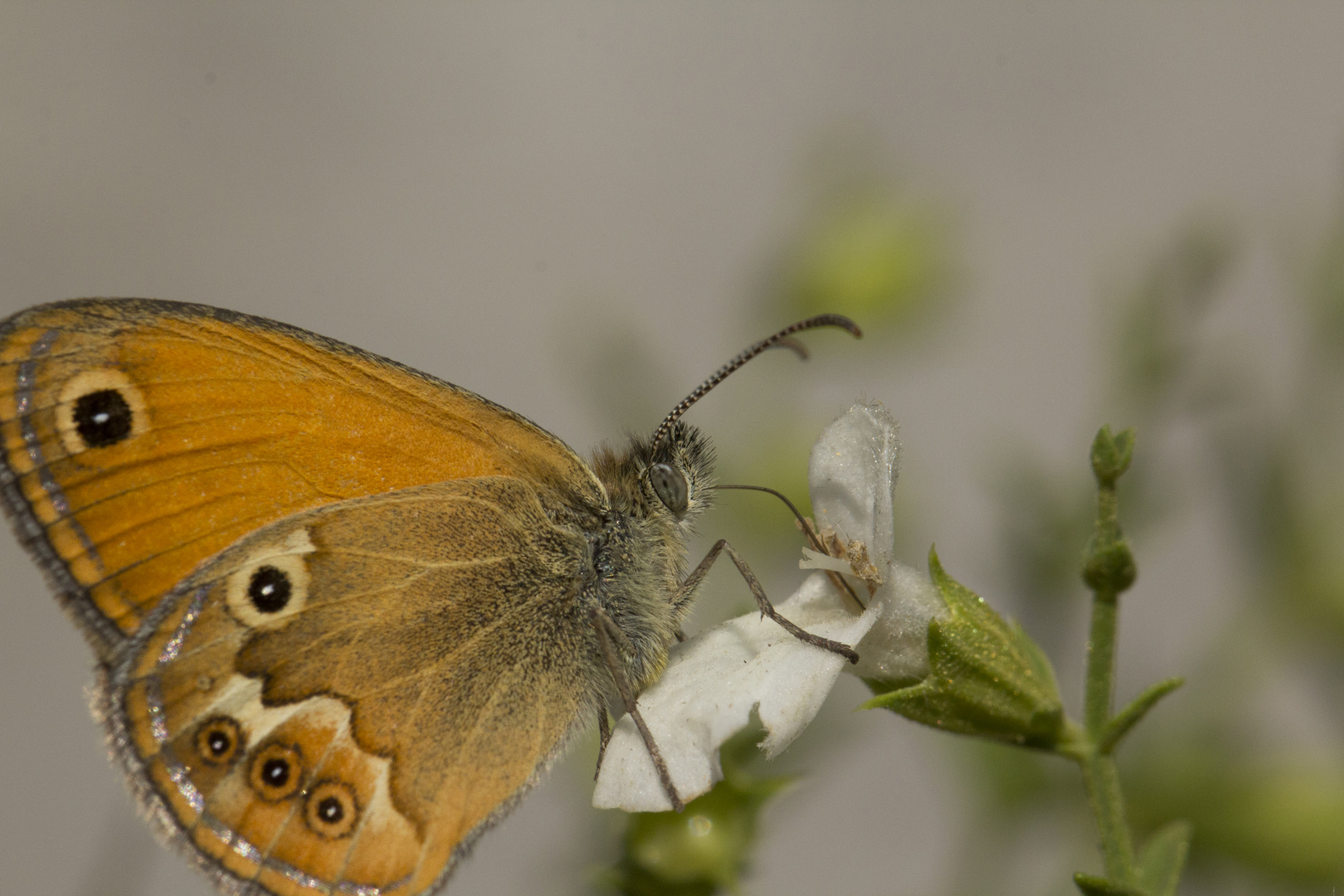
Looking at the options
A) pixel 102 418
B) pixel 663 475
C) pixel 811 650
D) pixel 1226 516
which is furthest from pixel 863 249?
pixel 102 418

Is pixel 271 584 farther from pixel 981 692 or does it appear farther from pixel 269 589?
pixel 981 692

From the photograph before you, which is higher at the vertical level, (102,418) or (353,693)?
(102,418)

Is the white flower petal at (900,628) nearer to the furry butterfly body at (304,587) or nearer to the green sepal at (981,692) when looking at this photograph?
the green sepal at (981,692)

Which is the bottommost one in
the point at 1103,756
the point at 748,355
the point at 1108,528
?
the point at 1103,756

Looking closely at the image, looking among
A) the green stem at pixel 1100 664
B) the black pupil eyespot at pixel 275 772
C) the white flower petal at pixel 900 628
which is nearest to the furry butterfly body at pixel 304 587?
the black pupil eyespot at pixel 275 772

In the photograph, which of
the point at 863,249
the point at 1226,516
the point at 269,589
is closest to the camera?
the point at 269,589

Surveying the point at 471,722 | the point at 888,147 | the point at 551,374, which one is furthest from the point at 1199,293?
the point at 551,374
